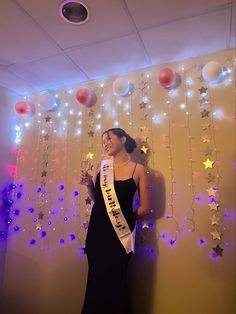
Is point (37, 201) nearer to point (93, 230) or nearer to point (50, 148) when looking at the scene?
point (50, 148)

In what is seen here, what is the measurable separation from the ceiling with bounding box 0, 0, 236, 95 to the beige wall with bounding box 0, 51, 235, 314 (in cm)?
17

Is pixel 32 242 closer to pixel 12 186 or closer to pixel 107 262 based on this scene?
pixel 12 186

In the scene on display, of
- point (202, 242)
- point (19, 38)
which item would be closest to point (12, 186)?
point (19, 38)

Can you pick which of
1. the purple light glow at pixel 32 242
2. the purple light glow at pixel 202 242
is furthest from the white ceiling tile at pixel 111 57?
the purple light glow at pixel 32 242

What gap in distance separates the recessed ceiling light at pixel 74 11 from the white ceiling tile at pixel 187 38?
380 millimetres

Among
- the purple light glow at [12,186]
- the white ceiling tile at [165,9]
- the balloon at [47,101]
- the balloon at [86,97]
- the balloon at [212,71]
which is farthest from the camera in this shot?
the purple light glow at [12,186]

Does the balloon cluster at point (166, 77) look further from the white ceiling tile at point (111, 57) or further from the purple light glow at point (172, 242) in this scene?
the purple light glow at point (172, 242)

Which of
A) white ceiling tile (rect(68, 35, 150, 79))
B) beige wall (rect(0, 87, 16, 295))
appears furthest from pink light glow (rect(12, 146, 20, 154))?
white ceiling tile (rect(68, 35, 150, 79))

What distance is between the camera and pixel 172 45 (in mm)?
1717

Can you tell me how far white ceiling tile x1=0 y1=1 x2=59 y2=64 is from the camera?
4.78 ft

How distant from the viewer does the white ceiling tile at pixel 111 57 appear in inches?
67.6

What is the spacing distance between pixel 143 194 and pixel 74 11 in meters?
1.15

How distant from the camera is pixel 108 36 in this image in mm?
1632

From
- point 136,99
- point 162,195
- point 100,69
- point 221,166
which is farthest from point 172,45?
point 162,195
